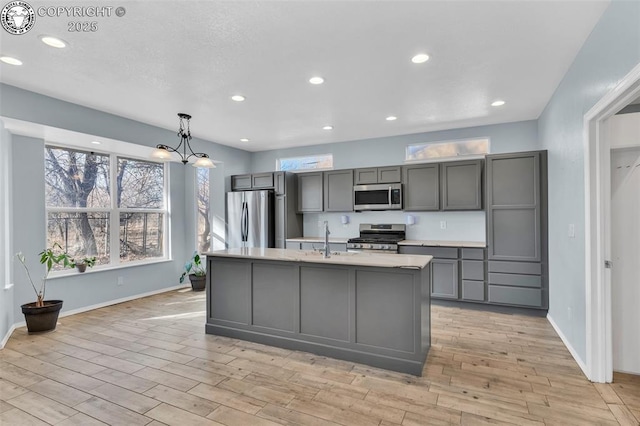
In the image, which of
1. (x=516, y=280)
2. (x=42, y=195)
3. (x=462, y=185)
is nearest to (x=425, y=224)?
(x=462, y=185)

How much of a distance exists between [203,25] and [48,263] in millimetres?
3536

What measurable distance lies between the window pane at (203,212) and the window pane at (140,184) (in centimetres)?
69

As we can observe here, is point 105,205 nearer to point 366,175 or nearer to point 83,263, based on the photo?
point 83,263

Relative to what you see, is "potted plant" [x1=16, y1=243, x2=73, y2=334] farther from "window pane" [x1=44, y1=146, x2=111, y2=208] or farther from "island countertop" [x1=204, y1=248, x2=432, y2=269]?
"island countertop" [x1=204, y1=248, x2=432, y2=269]

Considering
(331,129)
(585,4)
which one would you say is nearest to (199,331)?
(331,129)

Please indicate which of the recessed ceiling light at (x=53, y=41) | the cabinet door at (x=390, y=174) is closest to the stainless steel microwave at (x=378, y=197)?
the cabinet door at (x=390, y=174)

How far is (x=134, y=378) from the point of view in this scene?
269cm

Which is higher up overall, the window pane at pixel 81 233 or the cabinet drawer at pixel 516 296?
the window pane at pixel 81 233

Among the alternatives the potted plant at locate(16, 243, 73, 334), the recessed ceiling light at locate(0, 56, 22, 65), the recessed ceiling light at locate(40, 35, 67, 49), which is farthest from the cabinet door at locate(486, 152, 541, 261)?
the potted plant at locate(16, 243, 73, 334)

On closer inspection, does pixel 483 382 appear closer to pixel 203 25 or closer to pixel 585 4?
pixel 585 4

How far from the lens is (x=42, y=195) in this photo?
4199mm

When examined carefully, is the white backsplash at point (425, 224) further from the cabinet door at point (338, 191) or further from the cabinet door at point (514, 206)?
the cabinet door at point (514, 206)

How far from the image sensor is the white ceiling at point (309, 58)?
7.28 ft

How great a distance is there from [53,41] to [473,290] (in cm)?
529
